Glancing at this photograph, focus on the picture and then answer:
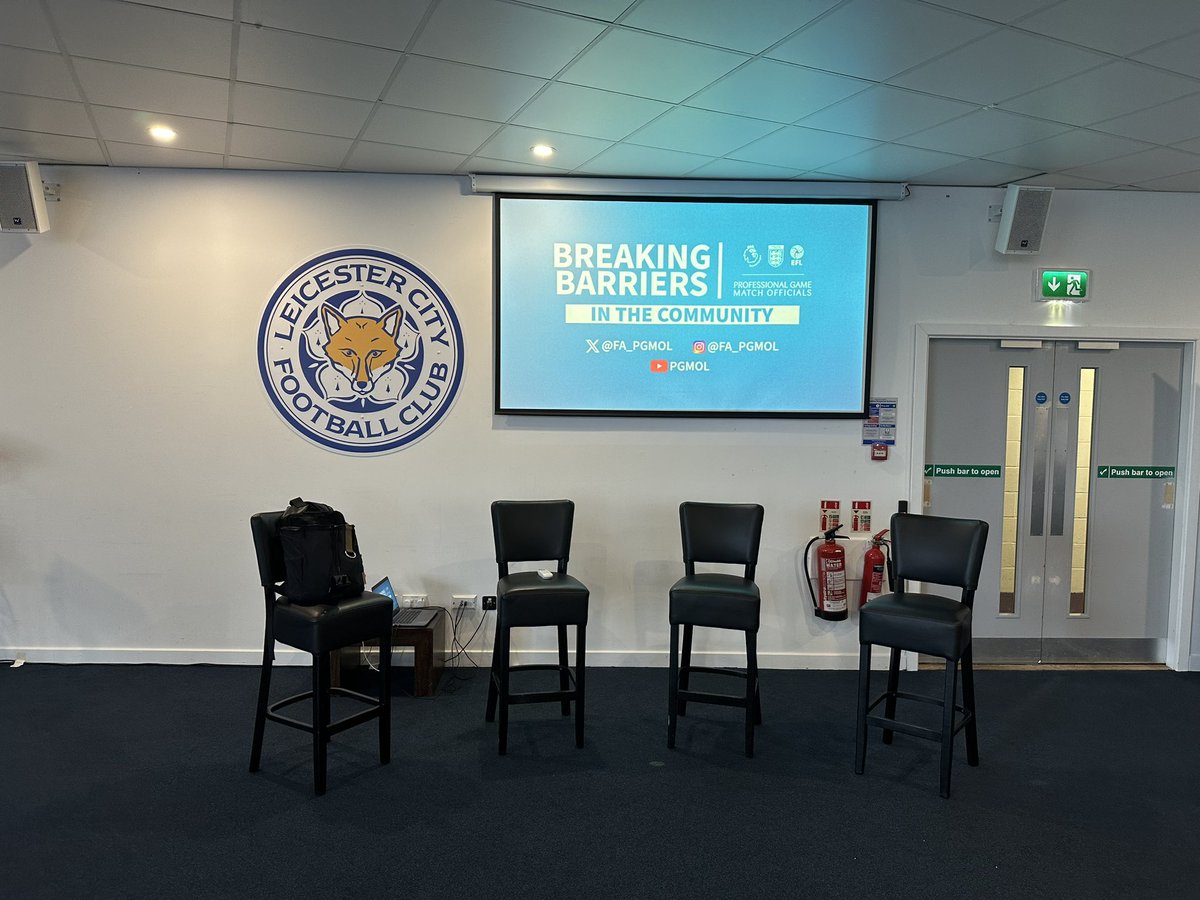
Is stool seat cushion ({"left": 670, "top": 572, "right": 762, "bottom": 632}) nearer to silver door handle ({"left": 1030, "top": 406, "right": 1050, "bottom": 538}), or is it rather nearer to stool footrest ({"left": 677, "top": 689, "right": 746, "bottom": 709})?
A: stool footrest ({"left": 677, "top": 689, "right": 746, "bottom": 709})

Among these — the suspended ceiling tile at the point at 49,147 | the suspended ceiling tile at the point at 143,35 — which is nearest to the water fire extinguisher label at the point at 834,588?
the suspended ceiling tile at the point at 143,35

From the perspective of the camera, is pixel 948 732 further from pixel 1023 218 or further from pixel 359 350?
pixel 359 350

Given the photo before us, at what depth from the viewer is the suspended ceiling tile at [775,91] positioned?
2.97 m

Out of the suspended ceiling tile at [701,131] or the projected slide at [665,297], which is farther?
the projected slide at [665,297]

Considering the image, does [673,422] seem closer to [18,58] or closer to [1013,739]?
[1013,739]

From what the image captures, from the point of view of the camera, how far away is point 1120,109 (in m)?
3.28

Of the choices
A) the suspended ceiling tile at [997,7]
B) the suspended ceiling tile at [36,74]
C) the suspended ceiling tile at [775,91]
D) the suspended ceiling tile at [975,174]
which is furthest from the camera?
the suspended ceiling tile at [975,174]

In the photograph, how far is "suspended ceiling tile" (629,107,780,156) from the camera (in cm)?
347

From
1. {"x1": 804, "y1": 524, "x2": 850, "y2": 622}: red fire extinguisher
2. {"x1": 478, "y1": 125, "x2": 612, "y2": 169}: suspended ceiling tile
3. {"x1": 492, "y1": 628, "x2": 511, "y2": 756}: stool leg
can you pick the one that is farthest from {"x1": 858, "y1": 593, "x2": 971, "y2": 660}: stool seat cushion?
{"x1": 478, "y1": 125, "x2": 612, "y2": 169}: suspended ceiling tile

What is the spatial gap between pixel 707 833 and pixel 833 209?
3.49 meters

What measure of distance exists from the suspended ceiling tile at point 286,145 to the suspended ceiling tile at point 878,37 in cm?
232

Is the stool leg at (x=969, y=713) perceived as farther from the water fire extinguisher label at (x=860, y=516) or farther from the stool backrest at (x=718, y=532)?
the water fire extinguisher label at (x=860, y=516)

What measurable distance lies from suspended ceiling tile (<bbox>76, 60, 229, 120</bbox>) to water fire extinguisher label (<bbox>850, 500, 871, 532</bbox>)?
3935 mm

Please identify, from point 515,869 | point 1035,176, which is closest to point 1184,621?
point 1035,176
